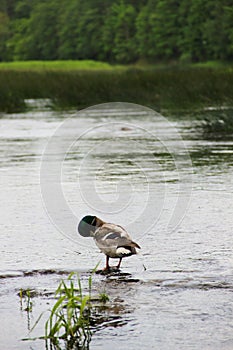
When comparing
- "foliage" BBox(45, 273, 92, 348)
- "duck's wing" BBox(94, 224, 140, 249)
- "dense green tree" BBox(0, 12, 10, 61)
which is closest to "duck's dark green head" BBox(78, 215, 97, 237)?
"duck's wing" BBox(94, 224, 140, 249)

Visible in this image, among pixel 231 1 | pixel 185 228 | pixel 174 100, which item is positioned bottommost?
pixel 231 1

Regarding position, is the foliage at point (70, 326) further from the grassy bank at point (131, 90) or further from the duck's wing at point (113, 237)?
the grassy bank at point (131, 90)

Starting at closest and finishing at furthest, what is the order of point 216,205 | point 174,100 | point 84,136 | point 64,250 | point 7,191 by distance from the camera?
point 64,250, point 216,205, point 7,191, point 84,136, point 174,100

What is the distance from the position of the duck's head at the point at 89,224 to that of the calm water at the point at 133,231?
1.15ft

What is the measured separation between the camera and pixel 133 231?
10.5 m

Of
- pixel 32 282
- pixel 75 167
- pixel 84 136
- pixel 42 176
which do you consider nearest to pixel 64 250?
pixel 32 282

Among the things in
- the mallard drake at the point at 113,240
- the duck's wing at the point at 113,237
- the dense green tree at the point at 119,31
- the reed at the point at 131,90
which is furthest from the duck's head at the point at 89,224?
the dense green tree at the point at 119,31

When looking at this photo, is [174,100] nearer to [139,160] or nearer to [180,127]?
[180,127]

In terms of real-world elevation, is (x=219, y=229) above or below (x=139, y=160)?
above

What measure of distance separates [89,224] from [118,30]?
309 feet

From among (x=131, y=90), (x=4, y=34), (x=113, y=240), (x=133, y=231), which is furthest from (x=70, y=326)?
(x=4, y=34)

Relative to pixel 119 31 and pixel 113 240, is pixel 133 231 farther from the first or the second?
pixel 119 31

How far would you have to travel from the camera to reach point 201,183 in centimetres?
1386

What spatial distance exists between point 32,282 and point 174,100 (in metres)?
19.3
